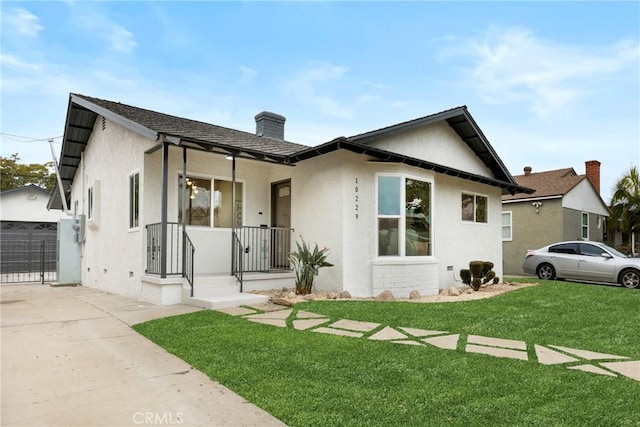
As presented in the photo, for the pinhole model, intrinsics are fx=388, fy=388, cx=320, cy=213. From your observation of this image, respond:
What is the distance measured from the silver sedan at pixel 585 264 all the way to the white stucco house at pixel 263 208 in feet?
10.3

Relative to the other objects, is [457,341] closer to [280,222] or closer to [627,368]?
[627,368]

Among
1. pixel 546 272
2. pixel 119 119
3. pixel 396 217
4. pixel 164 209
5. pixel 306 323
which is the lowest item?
pixel 546 272

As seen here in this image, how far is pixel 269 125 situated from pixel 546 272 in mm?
10540

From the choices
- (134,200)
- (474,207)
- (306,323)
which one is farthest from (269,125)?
(306,323)

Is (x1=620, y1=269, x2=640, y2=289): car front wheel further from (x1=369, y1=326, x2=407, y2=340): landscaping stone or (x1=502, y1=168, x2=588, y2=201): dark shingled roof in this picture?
(x1=369, y1=326, x2=407, y2=340): landscaping stone

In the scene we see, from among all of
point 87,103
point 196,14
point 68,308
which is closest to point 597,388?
point 68,308

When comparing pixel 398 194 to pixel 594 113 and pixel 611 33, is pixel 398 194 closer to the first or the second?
pixel 611 33

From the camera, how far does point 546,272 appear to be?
504 inches

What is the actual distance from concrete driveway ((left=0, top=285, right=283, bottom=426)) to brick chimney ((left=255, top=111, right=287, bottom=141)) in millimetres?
8749

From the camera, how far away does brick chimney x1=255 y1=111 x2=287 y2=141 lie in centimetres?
1352

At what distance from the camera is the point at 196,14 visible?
440 inches

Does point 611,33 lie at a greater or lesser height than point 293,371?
greater

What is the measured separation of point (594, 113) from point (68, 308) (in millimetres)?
17854

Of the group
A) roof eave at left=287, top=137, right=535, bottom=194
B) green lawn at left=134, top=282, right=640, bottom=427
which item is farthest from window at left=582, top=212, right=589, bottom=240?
green lawn at left=134, top=282, right=640, bottom=427
